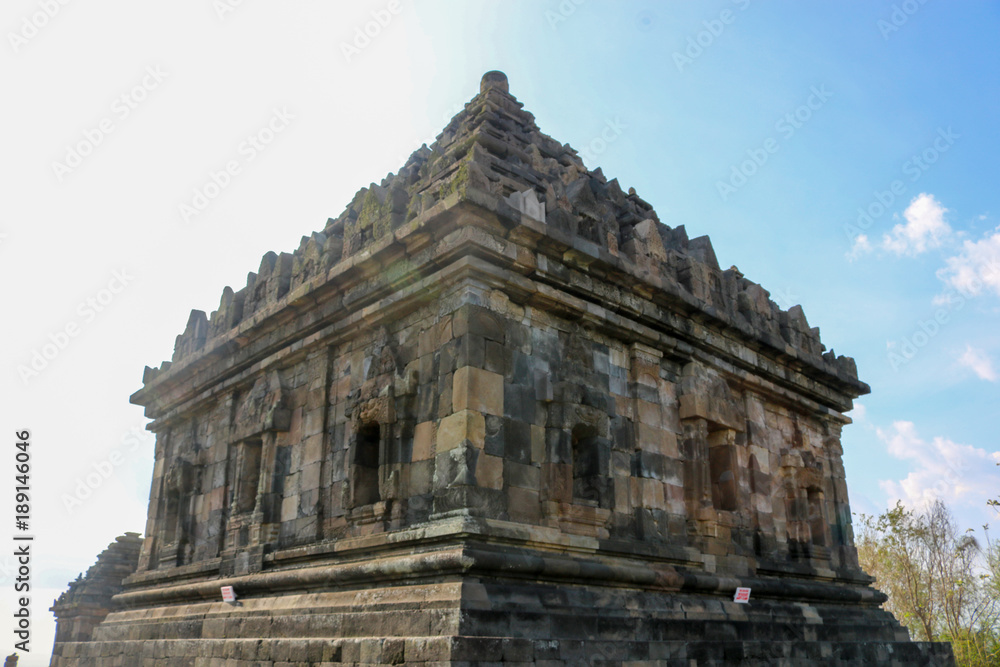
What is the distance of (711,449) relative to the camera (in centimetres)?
1274

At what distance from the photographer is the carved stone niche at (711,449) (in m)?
11.6

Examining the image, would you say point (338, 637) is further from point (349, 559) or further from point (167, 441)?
point (167, 441)

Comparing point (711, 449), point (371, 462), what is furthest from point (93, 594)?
point (711, 449)

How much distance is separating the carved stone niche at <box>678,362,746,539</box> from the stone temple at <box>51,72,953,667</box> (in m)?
0.05

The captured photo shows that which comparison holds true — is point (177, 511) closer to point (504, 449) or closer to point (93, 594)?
point (93, 594)

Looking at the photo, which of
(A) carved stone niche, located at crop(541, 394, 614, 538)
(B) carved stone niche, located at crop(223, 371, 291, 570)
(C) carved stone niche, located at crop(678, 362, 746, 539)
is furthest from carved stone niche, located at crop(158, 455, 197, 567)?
(C) carved stone niche, located at crop(678, 362, 746, 539)

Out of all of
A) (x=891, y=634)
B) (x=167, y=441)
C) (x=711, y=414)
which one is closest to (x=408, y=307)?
(x=711, y=414)

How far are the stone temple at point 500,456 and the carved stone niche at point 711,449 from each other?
0.05 metres

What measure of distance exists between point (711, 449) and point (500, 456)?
5.00m

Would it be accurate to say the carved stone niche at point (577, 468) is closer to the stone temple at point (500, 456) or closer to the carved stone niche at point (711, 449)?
the stone temple at point (500, 456)

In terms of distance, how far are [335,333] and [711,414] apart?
5.81 m

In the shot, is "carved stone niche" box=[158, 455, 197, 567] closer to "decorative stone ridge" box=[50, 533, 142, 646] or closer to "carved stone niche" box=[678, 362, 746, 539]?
"decorative stone ridge" box=[50, 533, 142, 646]

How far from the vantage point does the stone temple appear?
29.0ft

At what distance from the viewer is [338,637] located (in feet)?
28.7
